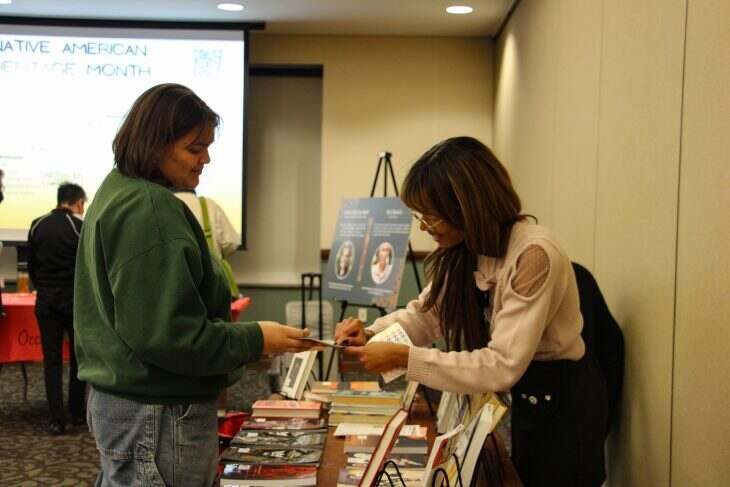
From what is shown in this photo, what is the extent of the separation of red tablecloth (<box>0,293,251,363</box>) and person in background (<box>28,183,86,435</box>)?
24 cm

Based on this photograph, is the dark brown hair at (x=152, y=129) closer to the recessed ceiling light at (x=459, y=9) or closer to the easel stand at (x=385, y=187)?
the easel stand at (x=385, y=187)

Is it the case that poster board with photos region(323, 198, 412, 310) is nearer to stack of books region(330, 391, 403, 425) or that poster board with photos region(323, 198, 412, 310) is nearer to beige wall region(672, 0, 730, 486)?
stack of books region(330, 391, 403, 425)

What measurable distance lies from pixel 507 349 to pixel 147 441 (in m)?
0.71

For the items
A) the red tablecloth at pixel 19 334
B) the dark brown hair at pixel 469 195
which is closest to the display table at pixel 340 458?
the dark brown hair at pixel 469 195

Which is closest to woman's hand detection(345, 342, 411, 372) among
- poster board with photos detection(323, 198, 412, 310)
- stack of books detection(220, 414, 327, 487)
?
stack of books detection(220, 414, 327, 487)

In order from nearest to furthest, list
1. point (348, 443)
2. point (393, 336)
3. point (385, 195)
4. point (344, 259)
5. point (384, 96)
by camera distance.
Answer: point (393, 336) → point (348, 443) → point (344, 259) → point (385, 195) → point (384, 96)

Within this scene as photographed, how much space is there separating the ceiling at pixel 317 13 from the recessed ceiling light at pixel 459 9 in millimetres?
43

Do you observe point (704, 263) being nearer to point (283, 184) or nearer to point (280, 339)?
point (280, 339)

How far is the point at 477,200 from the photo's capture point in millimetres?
1719

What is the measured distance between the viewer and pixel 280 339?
1.63 m

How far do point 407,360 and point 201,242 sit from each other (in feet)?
1.66

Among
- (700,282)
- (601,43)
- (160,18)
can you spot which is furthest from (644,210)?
(160,18)

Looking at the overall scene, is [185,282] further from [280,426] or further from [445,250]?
[280,426]

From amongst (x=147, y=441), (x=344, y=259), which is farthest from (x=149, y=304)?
(x=344, y=259)
